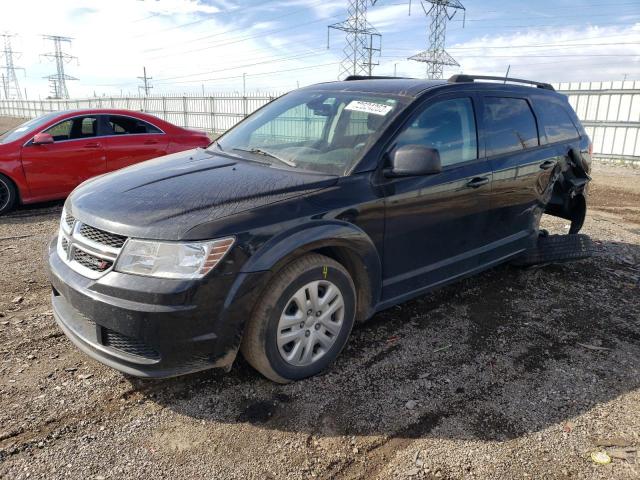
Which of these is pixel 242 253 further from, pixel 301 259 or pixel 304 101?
pixel 304 101

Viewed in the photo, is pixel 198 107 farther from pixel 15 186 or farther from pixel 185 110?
pixel 15 186

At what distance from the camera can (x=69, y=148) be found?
7336mm

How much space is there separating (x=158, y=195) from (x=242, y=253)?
0.67 meters

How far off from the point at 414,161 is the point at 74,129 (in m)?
6.29

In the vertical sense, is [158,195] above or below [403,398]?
above

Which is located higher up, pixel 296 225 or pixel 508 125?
pixel 508 125

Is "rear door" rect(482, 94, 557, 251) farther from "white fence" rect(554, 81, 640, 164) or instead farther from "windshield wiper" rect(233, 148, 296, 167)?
"white fence" rect(554, 81, 640, 164)

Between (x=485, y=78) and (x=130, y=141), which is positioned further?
(x=130, y=141)

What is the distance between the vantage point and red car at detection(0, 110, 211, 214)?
23.1 feet

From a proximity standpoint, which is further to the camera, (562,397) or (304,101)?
(304,101)

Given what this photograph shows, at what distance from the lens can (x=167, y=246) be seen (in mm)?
2473

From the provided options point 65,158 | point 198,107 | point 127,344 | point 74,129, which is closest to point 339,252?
point 127,344

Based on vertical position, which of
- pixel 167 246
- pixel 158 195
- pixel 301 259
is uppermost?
pixel 158 195

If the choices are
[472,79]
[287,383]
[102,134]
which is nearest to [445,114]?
[472,79]
